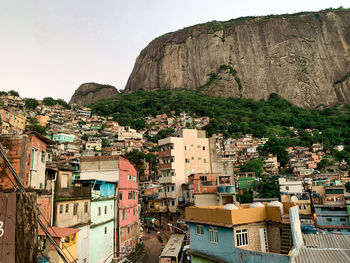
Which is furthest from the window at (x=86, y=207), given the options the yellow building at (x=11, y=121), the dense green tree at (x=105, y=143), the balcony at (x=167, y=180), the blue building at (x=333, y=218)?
the dense green tree at (x=105, y=143)

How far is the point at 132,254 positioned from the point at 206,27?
179 metres

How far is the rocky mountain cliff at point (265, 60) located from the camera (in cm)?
15300

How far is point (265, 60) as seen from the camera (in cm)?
16150

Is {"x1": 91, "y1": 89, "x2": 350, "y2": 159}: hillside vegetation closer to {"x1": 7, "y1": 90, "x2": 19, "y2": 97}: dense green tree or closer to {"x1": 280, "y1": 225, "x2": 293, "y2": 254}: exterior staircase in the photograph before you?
{"x1": 7, "y1": 90, "x2": 19, "y2": 97}: dense green tree

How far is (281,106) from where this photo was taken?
140250 millimetres

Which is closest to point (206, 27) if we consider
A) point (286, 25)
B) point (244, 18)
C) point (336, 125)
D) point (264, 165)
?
point (244, 18)

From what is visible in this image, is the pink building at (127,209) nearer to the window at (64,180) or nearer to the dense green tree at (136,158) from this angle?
the window at (64,180)

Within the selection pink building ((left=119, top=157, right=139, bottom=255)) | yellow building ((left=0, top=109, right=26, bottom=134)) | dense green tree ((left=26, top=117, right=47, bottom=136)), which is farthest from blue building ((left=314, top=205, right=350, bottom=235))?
dense green tree ((left=26, top=117, right=47, bottom=136))

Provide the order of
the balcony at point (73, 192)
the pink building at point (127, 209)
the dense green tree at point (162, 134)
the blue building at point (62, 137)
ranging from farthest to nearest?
the dense green tree at point (162, 134) < the blue building at point (62, 137) < the pink building at point (127, 209) < the balcony at point (73, 192)

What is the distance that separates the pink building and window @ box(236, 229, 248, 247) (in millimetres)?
15145

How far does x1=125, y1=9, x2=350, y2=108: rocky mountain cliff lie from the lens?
15300cm

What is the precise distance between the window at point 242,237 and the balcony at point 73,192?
11.6 m

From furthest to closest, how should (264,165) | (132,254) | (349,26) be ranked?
1. (349,26)
2. (264,165)
3. (132,254)

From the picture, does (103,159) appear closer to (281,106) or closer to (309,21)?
(281,106)
